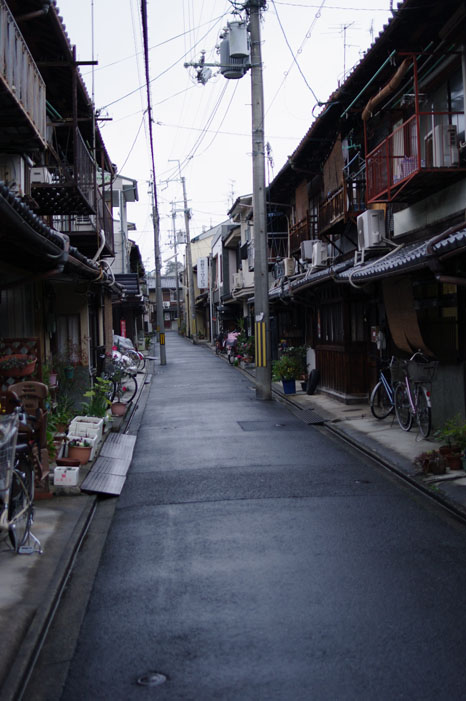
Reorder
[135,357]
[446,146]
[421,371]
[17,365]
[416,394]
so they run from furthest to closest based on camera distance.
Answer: [135,357] < [421,371] < [416,394] < [446,146] < [17,365]

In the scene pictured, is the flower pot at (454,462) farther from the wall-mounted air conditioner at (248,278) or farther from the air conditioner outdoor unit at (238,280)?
the air conditioner outdoor unit at (238,280)

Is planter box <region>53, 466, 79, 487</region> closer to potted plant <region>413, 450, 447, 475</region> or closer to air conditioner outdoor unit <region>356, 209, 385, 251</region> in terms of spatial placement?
potted plant <region>413, 450, 447, 475</region>

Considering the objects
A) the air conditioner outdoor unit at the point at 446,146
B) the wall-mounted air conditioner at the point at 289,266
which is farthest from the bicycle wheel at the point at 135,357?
the air conditioner outdoor unit at the point at 446,146

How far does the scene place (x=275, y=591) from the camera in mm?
5195

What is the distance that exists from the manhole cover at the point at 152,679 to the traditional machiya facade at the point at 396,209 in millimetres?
5955

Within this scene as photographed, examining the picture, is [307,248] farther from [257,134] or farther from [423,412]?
[423,412]

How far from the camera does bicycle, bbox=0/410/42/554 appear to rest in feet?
18.3

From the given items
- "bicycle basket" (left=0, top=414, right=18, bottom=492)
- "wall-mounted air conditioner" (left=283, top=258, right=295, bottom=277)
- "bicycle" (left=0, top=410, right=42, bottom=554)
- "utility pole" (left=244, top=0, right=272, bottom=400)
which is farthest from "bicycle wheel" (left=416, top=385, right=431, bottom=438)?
"wall-mounted air conditioner" (left=283, top=258, right=295, bottom=277)

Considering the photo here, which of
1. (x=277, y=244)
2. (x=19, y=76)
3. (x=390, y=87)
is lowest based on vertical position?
(x=19, y=76)

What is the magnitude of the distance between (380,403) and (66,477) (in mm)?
7737

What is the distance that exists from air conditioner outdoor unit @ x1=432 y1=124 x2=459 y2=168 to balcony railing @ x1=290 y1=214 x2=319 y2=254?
31.4 ft

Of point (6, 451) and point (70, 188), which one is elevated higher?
point (70, 188)

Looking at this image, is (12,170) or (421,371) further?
(421,371)

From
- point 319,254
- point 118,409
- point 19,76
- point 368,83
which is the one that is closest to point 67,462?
point 19,76
